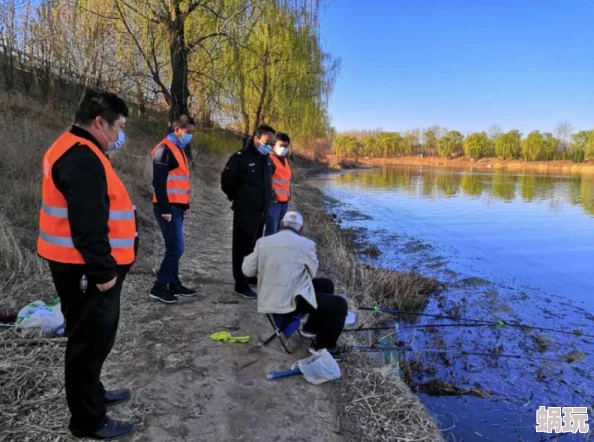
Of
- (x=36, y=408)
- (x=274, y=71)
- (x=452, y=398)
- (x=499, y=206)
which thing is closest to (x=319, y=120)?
(x=274, y=71)

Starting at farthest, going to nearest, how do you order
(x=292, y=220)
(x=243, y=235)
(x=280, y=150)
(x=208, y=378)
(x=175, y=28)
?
(x=175, y=28), (x=280, y=150), (x=243, y=235), (x=292, y=220), (x=208, y=378)

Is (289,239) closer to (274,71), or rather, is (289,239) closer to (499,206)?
(274,71)

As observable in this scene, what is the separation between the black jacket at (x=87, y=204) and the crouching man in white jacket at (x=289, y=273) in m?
1.60

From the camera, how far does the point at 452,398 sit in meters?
4.76

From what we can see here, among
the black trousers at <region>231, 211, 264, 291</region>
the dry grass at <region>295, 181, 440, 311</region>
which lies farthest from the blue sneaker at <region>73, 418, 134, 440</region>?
the dry grass at <region>295, 181, 440, 311</region>

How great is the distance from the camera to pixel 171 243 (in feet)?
15.6

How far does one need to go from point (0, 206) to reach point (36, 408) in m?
4.19

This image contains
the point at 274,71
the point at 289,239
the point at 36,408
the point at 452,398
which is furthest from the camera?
the point at 274,71

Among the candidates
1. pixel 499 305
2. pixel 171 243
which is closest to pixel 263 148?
pixel 171 243

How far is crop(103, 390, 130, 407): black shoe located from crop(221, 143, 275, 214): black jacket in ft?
8.16

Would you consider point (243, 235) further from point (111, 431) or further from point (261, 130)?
point (111, 431)

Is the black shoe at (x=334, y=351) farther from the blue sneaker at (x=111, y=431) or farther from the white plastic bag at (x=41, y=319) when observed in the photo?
the white plastic bag at (x=41, y=319)

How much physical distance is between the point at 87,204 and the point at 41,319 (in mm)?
2048

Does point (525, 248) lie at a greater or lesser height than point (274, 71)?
lesser
